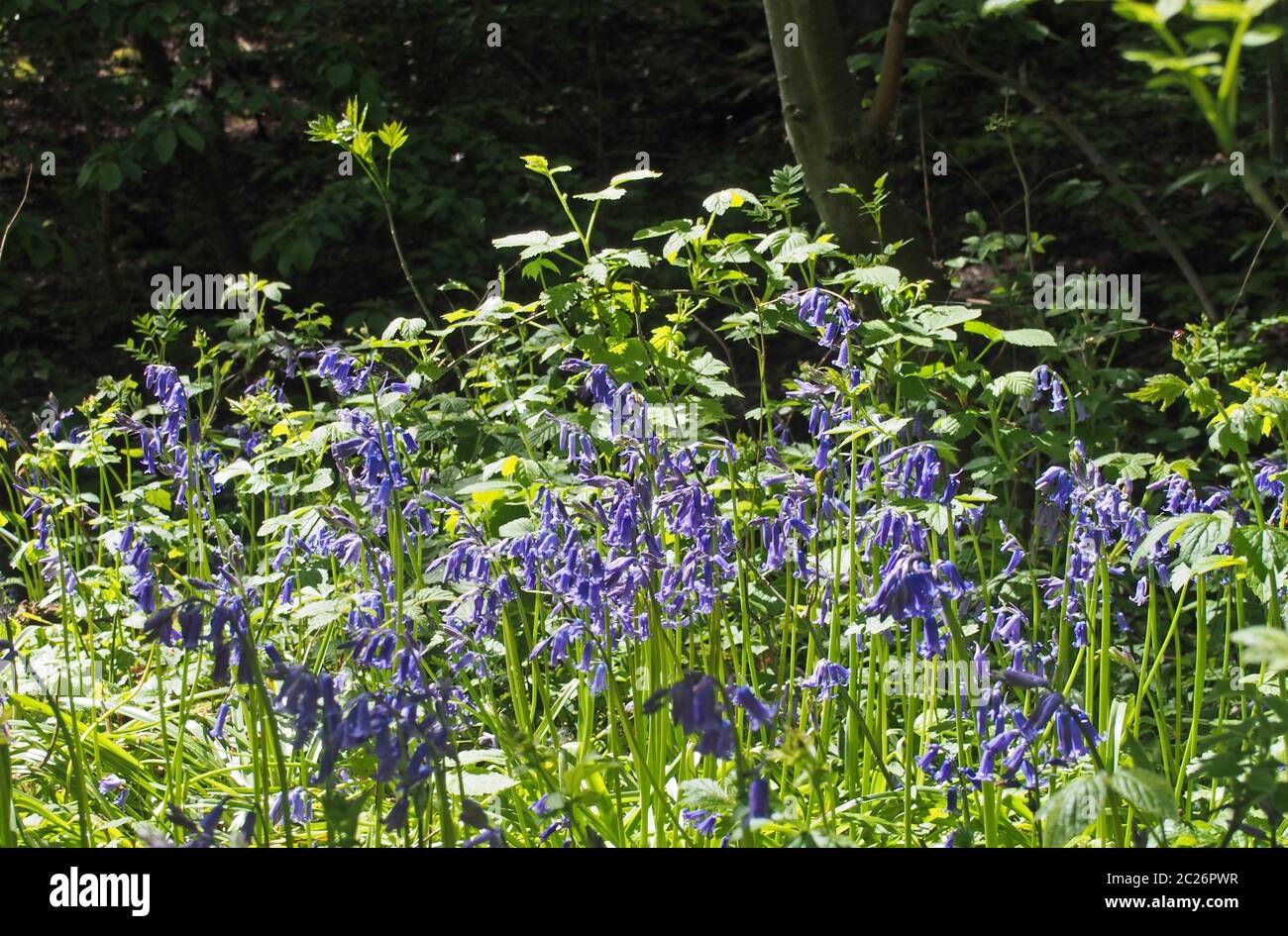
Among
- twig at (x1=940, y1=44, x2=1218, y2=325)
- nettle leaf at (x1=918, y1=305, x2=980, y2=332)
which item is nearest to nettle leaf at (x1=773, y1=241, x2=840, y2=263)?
nettle leaf at (x1=918, y1=305, x2=980, y2=332)

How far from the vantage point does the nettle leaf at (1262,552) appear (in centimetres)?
206

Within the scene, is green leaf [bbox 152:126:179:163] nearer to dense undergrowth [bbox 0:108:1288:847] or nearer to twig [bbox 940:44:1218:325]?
dense undergrowth [bbox 0:108:1288:847]

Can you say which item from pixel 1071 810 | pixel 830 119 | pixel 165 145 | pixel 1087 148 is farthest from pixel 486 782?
pixel 165 145

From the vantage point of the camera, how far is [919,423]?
276 cm

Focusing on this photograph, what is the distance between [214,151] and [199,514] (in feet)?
18.6

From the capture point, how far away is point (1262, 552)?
214 cm

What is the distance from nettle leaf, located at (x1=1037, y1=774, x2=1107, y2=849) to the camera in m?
1.55

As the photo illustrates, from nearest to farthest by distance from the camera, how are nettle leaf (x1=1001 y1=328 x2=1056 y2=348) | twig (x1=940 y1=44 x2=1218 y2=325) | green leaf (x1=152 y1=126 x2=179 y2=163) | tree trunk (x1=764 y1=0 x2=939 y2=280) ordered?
1. nettle leaf (x1=1001 y1=328 x2=1056 y2=348)
2. tree trunk (x1=764 y1=0 x2=939 y2=280)
3. twig (x1=940 y1=44 x2=1218 y2=325)
4. green leaf (x1=152 y1=126 x2=179 y2=163)

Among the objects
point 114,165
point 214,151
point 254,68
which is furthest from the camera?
point 254,68

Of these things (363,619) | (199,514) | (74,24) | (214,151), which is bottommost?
(363,619)

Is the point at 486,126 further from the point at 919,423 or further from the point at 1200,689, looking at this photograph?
the point at 1200,689

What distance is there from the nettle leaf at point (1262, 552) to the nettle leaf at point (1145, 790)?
2.09ft

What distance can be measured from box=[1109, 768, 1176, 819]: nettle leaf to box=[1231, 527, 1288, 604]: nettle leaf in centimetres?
64
